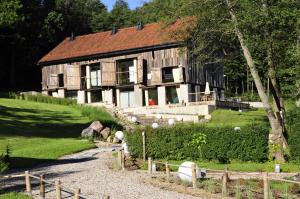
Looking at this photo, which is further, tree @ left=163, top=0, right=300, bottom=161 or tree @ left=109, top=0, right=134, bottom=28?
tree @ left=109, top=0, right=134, bottom=28

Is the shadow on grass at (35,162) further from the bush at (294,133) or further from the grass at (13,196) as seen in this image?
the bush at (294,133)

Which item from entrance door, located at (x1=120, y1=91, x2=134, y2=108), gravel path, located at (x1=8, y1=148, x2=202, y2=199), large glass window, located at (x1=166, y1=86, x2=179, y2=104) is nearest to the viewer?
gravel path, located at (x1=8, y1=148, x2=202, y2=199)

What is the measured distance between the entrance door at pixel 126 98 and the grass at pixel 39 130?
6057 millimetres

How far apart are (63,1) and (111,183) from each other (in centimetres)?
5986

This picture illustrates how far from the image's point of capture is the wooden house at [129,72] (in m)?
48.7

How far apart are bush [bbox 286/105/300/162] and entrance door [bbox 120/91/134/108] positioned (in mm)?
29201

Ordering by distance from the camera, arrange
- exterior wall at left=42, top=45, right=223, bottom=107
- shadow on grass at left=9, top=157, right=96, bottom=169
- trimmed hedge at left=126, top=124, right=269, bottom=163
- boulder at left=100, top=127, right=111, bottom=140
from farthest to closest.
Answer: exterior wall at left=42, top=45, right=223, bottom=107
boulder at left=100, top=127, right=111, bottom=140
shadow on grass at left=9, top=157, right=96, bottom=169
trimmed hedge at left=126, top=124, right=269, bottom=163

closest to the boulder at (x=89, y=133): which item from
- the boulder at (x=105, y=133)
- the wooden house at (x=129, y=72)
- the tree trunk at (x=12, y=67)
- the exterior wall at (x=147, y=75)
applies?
the boulder at (x=105, y=133)

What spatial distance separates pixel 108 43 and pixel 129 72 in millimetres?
4930

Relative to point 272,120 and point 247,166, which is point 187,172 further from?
point 272,120

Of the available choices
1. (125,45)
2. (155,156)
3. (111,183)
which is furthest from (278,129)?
(125,45)

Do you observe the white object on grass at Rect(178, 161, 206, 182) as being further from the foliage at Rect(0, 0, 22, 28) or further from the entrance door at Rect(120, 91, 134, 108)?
the entrance door at Rect(120, 91, 134, 108)

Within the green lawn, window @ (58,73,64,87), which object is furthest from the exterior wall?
the green lawn

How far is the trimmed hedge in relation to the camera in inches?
879
